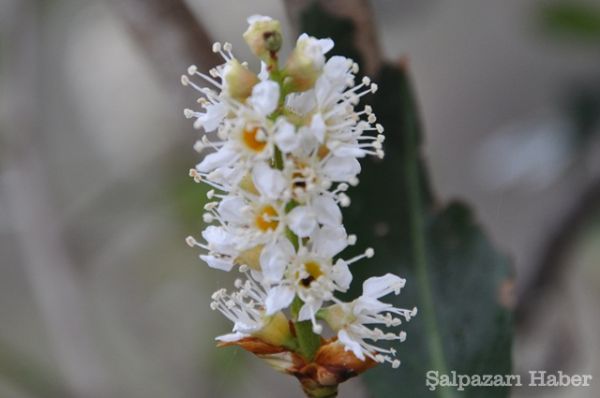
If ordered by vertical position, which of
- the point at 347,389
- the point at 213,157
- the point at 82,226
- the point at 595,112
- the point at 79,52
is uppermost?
the point at 79,52

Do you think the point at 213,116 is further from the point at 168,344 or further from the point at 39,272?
the point at 168,344

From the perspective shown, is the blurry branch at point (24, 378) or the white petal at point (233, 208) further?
the blurry branch at point (24, 378)

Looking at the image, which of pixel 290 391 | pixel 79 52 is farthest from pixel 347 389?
pixel 79 52

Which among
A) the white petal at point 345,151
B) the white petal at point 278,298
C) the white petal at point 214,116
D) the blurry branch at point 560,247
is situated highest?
the blurry branch at point 560,247

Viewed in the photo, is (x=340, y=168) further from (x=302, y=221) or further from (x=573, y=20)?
(x=573, y=20)

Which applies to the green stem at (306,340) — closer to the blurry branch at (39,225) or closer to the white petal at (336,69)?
the white petal at (336,69)

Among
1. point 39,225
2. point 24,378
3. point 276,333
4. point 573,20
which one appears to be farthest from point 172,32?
point 573,20

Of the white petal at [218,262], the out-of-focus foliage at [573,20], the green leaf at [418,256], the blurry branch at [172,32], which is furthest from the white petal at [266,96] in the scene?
the out-of-focus foliage at [573,20]
